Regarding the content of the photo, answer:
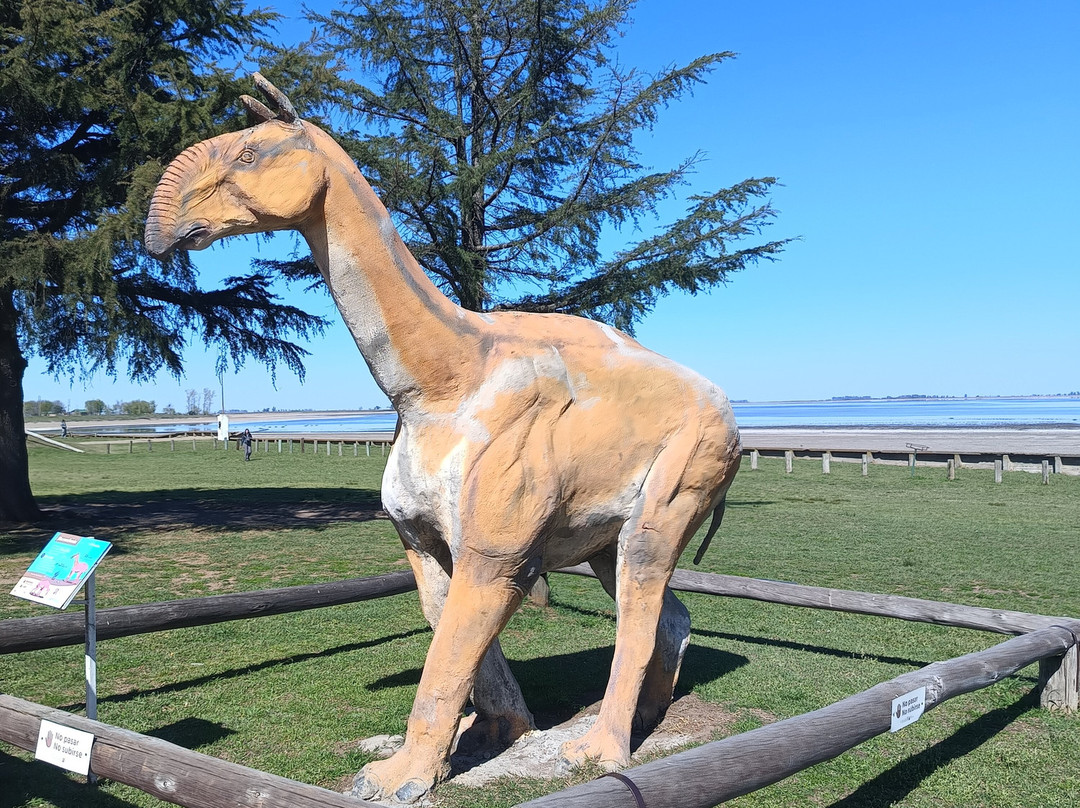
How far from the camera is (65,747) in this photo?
340 cm

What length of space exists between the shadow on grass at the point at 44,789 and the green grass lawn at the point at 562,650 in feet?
0.04

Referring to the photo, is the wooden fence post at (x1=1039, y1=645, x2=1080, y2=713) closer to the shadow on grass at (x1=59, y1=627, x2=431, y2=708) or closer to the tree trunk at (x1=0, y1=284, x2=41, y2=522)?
the shadow on grass at (x1=59, y1=627, x2=431, y2=708)

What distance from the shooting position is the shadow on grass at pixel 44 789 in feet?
13.3

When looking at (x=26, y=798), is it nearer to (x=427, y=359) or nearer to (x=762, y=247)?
(x=427, y=359)

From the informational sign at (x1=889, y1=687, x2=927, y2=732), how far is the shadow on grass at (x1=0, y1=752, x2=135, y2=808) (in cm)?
357

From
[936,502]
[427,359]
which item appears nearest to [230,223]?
[427,359]

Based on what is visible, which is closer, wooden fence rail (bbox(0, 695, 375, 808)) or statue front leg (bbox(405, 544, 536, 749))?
wooden fence rail (bbox(0, 695, 375, 808))

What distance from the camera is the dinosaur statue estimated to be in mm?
3465

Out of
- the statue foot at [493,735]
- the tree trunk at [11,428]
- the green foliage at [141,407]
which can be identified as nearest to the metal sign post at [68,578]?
Answer: the statue foot at [493,735]

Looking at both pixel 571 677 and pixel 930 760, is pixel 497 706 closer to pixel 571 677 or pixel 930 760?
pixel 571 677

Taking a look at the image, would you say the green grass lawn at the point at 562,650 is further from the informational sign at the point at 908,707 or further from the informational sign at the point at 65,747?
the informational sign at the point at 65,747

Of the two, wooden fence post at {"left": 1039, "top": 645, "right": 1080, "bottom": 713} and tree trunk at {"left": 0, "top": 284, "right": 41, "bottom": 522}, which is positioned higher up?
tree trunk at {"left": 0, "top": 284, "right": 41, "bottom": 522}

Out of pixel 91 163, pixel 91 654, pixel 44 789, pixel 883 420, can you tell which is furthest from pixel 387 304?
pixel 883 420

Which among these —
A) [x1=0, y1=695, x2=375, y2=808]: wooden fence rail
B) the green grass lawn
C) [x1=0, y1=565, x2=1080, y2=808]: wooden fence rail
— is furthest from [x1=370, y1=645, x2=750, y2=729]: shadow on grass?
[x1=0, y1=695, x2=375, y2=808]: wooden fence rail
